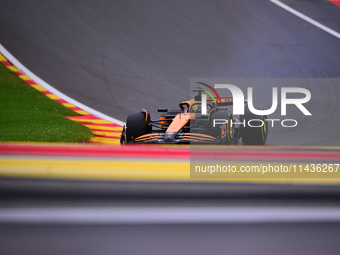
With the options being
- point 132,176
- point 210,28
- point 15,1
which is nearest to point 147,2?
point 210,28

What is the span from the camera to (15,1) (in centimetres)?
1264

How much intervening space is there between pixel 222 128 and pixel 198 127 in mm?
477

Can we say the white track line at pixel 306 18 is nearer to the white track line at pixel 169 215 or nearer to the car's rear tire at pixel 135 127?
the car's rear tire at pixel 135 127

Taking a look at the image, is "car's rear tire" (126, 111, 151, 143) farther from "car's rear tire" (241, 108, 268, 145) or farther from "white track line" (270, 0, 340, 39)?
"white track line" (270, 0, 340, 39)

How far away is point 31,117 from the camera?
657cm

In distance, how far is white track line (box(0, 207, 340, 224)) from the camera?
215 cm

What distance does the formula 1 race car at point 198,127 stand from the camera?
4.72 m

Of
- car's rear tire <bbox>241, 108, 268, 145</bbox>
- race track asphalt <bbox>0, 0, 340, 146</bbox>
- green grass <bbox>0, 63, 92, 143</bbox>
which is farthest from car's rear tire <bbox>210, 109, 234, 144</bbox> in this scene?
race track asphalt <bbox>0, 0, 340, 146</bbox>

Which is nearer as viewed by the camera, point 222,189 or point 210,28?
point 222,189

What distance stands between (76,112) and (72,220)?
5.59 meters

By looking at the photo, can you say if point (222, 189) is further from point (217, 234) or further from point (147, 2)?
point (147, 2)

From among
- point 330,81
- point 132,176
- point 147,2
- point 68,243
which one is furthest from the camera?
point 147,2

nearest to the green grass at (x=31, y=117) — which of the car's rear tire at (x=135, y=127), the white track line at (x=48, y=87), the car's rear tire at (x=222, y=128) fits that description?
the white track line at (x=48, y=87)

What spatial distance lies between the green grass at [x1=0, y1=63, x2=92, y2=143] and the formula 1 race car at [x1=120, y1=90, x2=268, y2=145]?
115 centimetres
